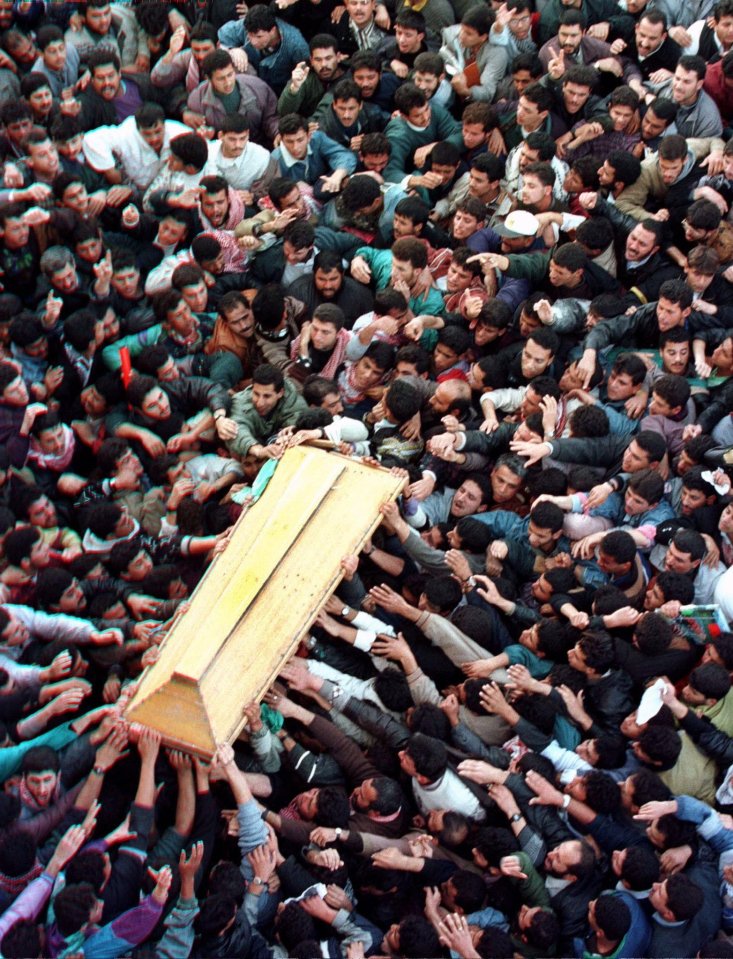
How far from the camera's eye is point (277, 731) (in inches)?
268

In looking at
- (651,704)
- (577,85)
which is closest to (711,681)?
(651,704)

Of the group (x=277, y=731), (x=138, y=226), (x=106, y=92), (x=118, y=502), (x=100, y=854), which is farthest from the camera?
(x=106, y=92)

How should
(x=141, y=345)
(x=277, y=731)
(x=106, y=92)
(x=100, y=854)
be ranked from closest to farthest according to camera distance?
1. (x=100, y=854)
2. (x=277, y=731)
3. (x=141, y=345)
4. (x=106, y=92)

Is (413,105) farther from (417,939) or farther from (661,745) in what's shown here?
(417,939)

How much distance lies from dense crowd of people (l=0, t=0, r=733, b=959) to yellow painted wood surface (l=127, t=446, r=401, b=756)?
0.10 m

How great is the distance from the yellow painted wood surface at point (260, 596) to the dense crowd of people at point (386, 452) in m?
0.10

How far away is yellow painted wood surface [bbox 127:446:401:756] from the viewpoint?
641 centimetres

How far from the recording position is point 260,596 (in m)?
6.79

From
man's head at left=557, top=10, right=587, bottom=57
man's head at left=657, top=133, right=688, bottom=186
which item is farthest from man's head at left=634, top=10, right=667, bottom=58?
man's head at left=657, top=133, right=688, bottom=186

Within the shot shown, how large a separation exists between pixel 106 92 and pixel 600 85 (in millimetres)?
3461

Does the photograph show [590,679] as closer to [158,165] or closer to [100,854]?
[100,854]

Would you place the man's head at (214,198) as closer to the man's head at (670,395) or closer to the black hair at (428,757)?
the man's head at (670,395)

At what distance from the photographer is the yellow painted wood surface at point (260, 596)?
641cm

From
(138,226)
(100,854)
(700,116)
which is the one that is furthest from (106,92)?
(100,854)
